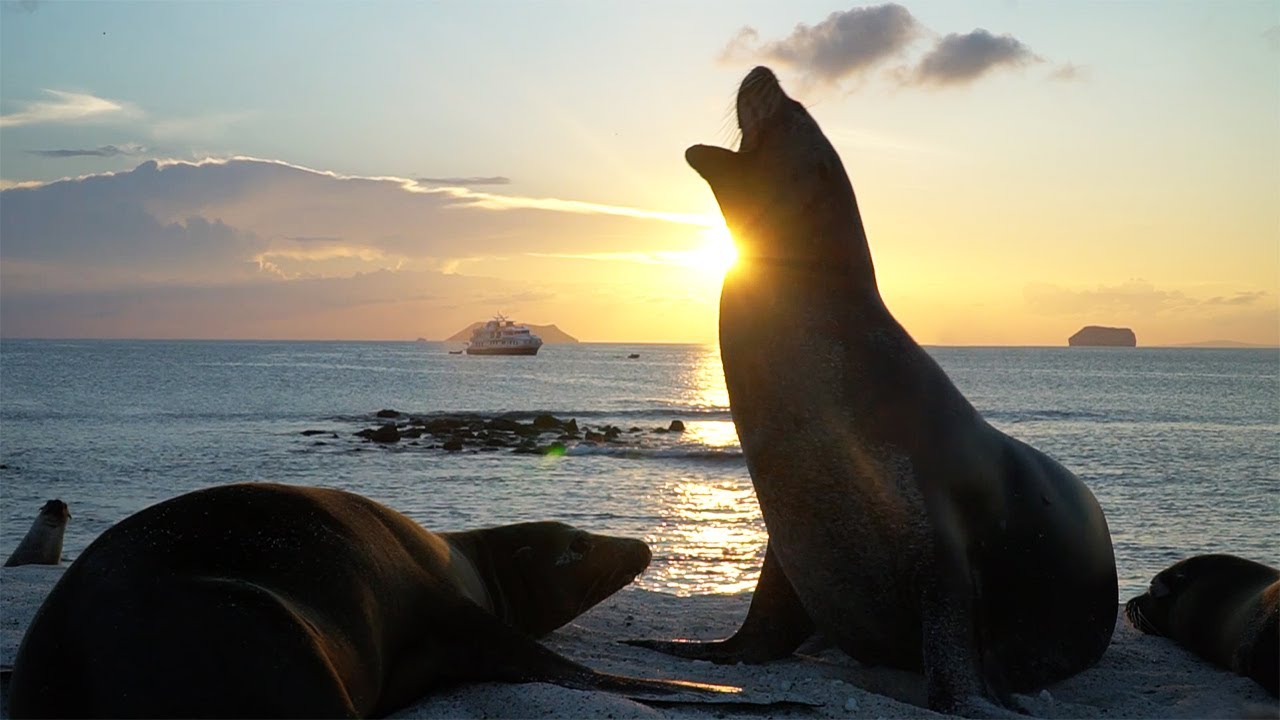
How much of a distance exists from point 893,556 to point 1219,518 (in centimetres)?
1501

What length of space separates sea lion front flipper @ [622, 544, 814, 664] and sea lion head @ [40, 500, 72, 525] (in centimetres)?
842

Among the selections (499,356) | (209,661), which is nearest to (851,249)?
(209,661)

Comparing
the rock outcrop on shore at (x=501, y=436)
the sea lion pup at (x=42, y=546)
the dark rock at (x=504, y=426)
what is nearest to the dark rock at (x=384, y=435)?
the rock outcrop on shore at (x=501, y=436)

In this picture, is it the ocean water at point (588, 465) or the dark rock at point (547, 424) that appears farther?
the dark rock at point (547, 424)

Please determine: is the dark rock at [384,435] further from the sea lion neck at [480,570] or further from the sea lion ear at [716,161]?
the sea lion ear at [716,161]

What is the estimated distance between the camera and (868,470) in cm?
548

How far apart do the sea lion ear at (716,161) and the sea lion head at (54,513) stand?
9107 millimetres

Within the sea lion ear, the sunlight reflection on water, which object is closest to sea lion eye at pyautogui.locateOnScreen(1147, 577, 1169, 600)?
the sunlight reflection on water

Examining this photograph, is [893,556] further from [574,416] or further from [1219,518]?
[574,416]

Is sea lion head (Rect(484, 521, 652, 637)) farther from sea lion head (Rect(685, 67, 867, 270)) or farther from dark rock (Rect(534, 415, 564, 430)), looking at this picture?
dark rock (Rect(534, 415, 564, 430))

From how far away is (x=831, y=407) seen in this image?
5586mm

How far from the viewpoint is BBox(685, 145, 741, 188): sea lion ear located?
6.05 meters

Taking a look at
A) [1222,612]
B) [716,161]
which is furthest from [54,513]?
[1222,612]

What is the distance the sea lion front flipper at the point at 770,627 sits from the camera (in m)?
6.41
